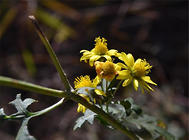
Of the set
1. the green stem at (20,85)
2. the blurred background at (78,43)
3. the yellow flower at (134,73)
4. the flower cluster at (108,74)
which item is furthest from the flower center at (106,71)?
the blurred background at (78,43)

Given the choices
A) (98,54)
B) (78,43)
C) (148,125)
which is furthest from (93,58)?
(78,43)

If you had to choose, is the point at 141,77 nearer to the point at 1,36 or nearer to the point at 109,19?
the point at 109,19

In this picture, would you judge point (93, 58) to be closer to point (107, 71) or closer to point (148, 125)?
point (107, 71)

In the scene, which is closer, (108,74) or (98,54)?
(108,74)

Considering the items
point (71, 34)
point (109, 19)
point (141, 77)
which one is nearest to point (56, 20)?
point (71, 34)

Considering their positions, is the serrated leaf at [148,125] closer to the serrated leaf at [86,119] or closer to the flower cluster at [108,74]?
the flower cluster at [108,74]

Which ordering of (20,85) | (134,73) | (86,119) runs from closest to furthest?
1. (20,85)
2. (86,119)
3. (134,73)
